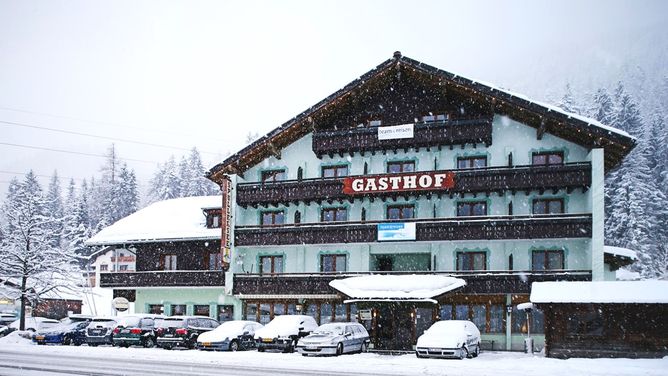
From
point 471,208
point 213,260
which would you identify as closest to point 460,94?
point 471,208

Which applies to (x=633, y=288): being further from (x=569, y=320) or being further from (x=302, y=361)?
(x=302, y=361)

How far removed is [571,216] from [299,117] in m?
16.3

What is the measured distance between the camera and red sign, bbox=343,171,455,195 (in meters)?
40.0

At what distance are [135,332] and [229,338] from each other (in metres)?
5.40

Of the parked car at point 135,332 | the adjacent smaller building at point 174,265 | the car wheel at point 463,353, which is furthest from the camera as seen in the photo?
the adjacent smaller building at point 174,265

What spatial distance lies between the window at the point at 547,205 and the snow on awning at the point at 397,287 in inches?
237

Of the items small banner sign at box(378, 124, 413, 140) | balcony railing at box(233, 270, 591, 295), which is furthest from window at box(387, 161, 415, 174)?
balcony railing at box(233, 270, 591, 295)

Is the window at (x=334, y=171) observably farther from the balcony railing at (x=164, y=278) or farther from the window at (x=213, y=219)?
the balcony railing at (x=164, y=278)

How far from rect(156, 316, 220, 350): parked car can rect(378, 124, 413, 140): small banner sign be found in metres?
14.8

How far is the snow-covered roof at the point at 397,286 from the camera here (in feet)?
120

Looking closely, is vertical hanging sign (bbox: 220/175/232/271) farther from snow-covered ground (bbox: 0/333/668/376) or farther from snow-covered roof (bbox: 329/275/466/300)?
snow-covered ground (bbox: 0/333/668/376)

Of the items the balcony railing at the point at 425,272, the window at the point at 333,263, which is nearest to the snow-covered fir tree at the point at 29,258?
the balcony railing at the point at 425,272

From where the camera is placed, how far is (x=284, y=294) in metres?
42.7

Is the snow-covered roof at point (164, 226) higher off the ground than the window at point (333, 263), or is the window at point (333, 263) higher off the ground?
the snow-covered roof at point (164, 226)
